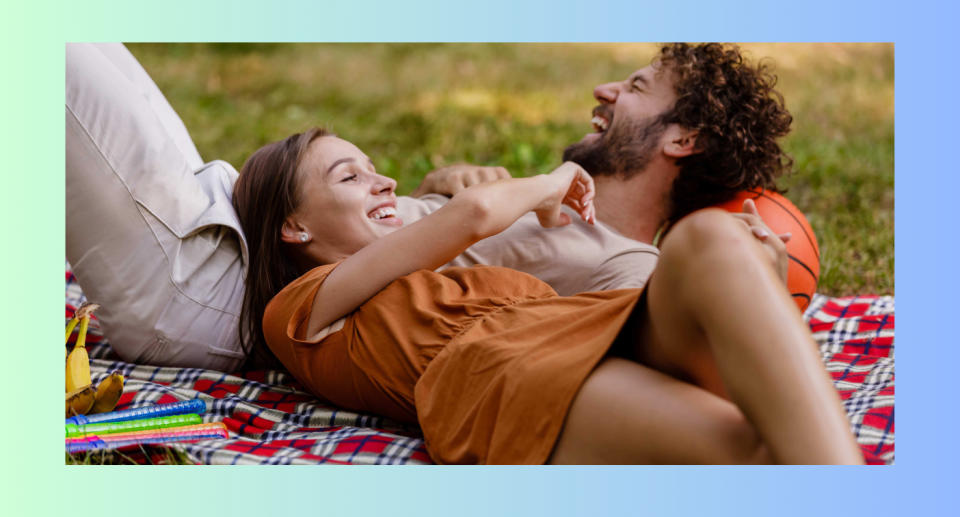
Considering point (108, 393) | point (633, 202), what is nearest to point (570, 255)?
point (633, 202)

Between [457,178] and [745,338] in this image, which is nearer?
[745,338]

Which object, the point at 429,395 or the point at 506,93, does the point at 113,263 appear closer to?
the point at 429,395

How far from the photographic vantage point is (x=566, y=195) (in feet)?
10.8

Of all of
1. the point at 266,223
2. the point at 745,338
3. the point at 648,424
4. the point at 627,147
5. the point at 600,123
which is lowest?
the point at 648,424

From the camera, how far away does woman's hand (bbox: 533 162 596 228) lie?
306 centimetres

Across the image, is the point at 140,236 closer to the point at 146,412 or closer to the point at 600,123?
the point at 146,412

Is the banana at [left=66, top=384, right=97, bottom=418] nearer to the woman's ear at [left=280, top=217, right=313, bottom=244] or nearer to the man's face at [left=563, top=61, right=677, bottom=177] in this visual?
the woman's ear at [left=280, top=217, right=313, bottom=244]

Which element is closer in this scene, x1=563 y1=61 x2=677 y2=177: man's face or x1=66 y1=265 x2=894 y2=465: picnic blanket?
x1=66 y1=265 x2=894 y2=465: picnic blanket

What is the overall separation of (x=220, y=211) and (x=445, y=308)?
0.99 metres

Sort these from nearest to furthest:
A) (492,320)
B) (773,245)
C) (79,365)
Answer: (773,245)
(492,320)
(79,365)

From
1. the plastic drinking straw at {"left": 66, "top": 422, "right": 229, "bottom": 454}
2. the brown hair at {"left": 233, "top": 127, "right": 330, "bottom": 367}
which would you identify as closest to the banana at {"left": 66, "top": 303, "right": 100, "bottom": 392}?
the plastic drinking straw at {"left": 66, "top": 422, "right": 229, "bottom": 454}

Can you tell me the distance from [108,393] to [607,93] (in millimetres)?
2179

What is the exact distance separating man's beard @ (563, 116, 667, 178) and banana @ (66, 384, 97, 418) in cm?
202

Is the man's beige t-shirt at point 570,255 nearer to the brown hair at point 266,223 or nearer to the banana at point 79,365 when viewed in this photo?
the brown hair at point 266,223
